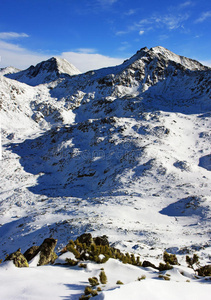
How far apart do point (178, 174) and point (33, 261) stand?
2742cm

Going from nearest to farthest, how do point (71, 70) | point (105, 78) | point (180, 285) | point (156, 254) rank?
point (180, 285)
point (156, 254)
point (105, 78)
point (71, 70)

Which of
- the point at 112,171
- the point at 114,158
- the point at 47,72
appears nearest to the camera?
the point at 112,171

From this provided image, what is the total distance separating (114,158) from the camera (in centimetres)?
4022

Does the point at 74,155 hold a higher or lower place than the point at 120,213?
higher

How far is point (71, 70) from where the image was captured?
4432 inches

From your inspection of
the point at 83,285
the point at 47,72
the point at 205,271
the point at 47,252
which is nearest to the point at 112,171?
the point at 47,252

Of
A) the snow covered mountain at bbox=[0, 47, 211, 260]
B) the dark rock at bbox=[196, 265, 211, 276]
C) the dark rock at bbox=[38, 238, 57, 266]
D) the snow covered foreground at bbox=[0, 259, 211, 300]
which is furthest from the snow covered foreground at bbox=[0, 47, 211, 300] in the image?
the dark rock at bbox=[38, 238, 57, 266]

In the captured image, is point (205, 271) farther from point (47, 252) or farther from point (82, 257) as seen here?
point (47, 252)

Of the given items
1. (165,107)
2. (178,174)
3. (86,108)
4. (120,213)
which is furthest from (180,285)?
(86,108)

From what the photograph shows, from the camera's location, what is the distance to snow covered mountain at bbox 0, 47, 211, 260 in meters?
20.3

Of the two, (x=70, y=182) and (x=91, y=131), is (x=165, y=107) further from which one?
(x=70, y=182)

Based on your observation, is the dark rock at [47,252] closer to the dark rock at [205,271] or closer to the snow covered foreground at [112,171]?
the snow covered foreground at [112,171]

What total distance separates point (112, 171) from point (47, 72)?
82.3 meters

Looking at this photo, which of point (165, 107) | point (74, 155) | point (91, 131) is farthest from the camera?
point (165, 107)
